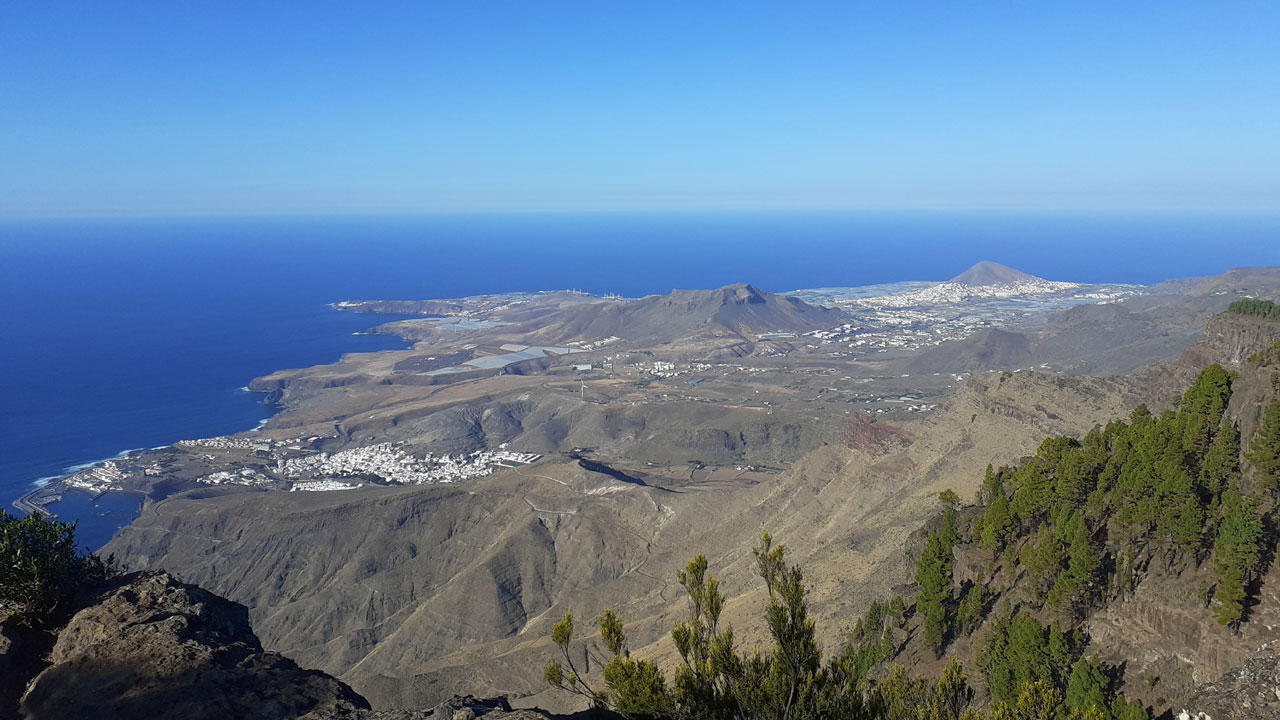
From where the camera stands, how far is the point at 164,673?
60.2 ft

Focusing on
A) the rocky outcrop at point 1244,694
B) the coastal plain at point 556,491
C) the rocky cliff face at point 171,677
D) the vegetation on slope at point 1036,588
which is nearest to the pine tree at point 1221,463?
the vegetation on slope at point 1036,588

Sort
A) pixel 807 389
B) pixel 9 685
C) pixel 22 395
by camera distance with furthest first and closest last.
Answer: pixel 22 395
pixel 807 389
pixel 9 685

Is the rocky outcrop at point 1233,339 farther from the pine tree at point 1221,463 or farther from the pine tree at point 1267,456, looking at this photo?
the pine tree at point 1267,456

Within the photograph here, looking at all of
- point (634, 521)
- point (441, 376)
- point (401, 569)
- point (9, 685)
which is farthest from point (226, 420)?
point (9, 685)

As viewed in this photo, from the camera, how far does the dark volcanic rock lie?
17188 millimetres

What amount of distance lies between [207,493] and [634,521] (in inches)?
2039

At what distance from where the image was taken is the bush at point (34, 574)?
765 inches

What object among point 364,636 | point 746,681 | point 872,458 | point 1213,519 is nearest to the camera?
point 746,681

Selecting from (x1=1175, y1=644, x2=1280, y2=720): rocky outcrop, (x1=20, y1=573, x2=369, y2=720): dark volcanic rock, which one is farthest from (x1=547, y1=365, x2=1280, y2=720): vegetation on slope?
(x1=20, y1=573, x2=369, y2=720): dark volcanic rock

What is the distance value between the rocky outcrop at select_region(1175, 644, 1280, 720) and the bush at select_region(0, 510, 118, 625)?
29918mm

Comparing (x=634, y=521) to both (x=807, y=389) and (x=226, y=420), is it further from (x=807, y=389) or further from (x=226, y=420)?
(x=226, y=420)

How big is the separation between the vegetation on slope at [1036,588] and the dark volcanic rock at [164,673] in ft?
24.3

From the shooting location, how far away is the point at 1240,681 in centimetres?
1875

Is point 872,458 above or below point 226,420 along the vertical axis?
above
